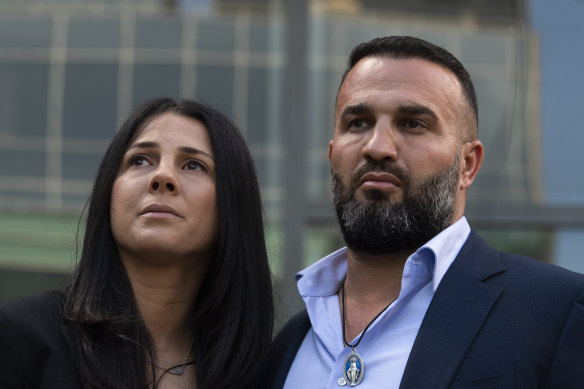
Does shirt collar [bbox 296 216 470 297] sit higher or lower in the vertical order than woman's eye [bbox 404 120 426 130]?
lower

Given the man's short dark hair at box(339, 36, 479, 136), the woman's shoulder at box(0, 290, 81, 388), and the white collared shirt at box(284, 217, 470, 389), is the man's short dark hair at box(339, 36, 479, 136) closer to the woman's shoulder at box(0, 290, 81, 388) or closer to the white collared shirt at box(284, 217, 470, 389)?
the white collared shirt at box(284, 217, 470, 389)

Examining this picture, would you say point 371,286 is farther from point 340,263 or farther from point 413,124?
point 413,124

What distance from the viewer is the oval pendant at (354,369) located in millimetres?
2867

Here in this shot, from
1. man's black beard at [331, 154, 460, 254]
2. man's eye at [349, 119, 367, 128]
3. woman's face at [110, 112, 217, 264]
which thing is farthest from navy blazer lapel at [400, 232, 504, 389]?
woman's face at [110, 112, 217, 264]

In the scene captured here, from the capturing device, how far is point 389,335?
9.70ft

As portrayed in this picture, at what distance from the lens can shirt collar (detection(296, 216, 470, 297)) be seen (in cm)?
298

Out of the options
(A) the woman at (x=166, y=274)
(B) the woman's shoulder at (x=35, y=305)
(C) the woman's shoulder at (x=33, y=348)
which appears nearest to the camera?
(C) the woman's shoulder at (x=33, y=348)

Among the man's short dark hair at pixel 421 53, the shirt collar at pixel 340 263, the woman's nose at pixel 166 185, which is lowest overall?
the shirt collar at pixel 340 263

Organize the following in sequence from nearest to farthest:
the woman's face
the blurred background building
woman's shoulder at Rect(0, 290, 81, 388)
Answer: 1. woman's shoulder at Rect(0, 290, 81, 388)
2. the woman's face
3. the blurred background building

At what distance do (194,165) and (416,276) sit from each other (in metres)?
0.95

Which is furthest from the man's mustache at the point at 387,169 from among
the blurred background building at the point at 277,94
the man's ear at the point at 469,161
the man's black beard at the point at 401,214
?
the blurred background building at the point at 277,94

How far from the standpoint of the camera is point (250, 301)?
341 cm

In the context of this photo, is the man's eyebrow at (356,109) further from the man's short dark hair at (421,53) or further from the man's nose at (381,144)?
the man's short dark hair at (421,53)

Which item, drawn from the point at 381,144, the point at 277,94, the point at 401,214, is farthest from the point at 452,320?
the point at 277,94
